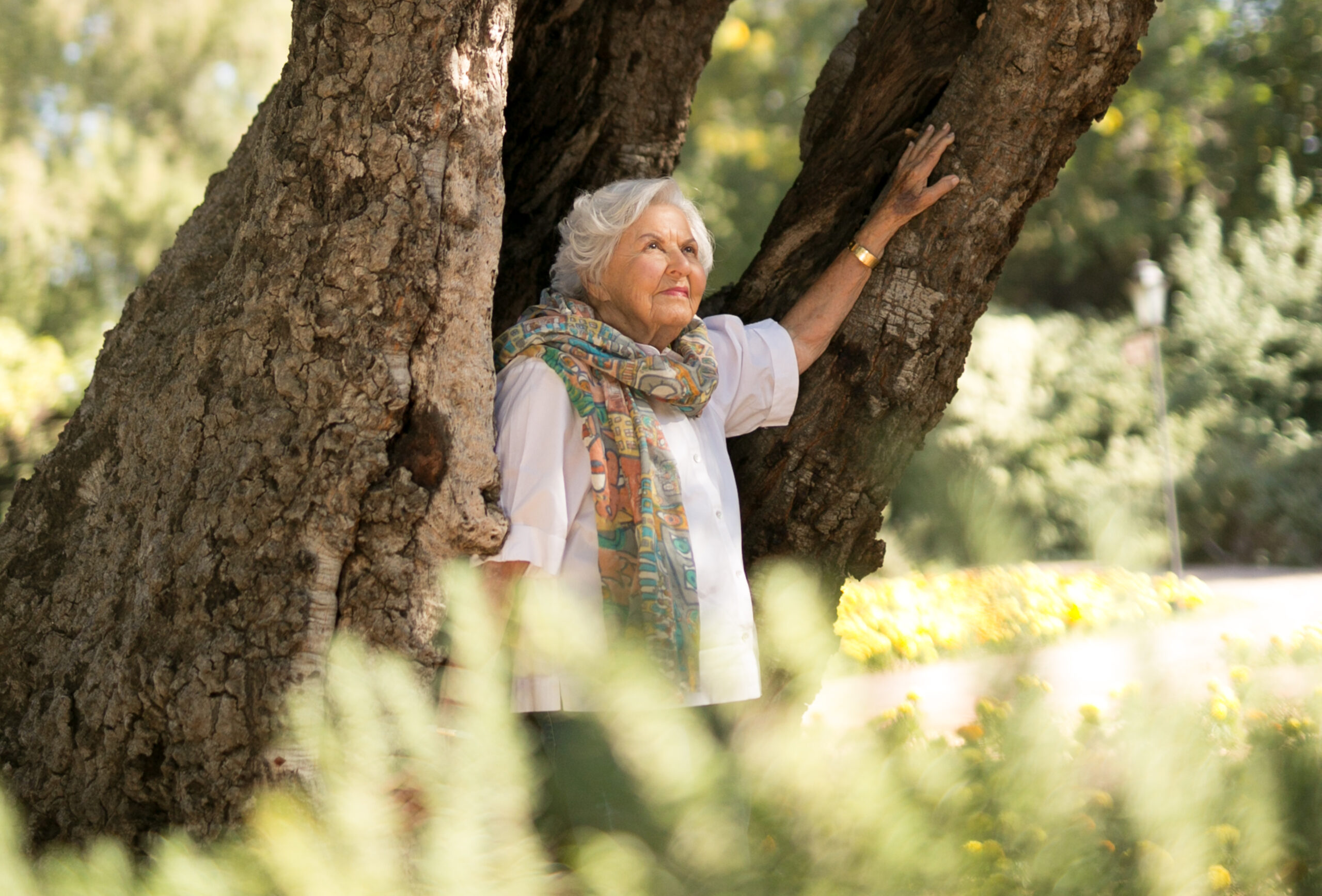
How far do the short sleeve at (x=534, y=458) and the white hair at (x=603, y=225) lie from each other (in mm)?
391

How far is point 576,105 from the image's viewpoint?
343cm

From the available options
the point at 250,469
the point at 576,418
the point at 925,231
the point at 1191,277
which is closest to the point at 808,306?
the point at 925,231

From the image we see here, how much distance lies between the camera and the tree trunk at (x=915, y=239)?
283 centimetres

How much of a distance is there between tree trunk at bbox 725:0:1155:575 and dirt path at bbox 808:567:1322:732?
178cm

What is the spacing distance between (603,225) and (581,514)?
77 cm

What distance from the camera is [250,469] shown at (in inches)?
84.4

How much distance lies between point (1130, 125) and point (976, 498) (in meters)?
16.8

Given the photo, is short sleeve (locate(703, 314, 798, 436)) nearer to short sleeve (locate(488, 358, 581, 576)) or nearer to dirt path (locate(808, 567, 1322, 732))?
short sleeve (locate(488, 358, 581, 576))

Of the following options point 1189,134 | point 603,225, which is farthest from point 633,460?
point 1189,134

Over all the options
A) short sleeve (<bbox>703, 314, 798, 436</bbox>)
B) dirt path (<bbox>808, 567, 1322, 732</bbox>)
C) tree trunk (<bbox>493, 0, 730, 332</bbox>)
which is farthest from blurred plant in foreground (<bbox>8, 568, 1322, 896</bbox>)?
tree trunk (<bbox>493, 0, 730, 332</bbox>)

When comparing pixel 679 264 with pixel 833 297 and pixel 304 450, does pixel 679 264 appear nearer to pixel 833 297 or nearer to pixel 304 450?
pixel 833 297

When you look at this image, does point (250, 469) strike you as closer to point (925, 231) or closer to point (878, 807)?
point (878, 807)

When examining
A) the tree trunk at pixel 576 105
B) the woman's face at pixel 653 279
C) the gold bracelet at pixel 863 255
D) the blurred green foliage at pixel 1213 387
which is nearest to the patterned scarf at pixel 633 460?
the woman's face at pixel 653 279

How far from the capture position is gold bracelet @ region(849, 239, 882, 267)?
2.92 meters
